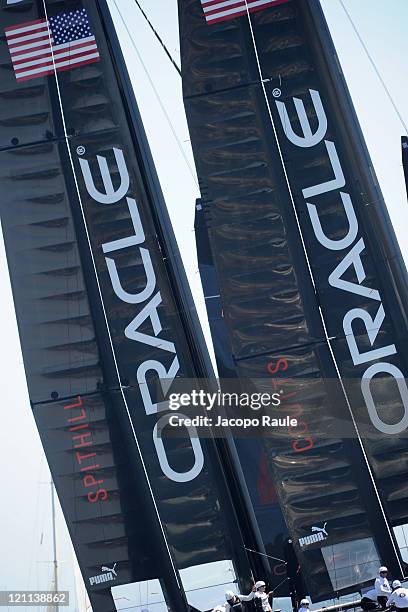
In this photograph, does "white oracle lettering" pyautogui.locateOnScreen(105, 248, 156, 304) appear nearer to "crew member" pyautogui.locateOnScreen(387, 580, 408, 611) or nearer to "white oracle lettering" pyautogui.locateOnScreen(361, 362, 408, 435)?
"white oracle lettering" pyautogui.locateOnScreen(361, 362, 408, 435)

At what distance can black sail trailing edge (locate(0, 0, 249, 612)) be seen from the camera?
1538 cm

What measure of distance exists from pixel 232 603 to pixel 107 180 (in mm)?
4859

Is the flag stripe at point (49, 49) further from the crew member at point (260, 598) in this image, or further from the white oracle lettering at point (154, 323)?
the crew member at point (260, 598)

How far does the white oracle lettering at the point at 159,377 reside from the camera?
50.5 ft

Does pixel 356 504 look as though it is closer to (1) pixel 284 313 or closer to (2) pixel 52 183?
(1) pixel 284 313

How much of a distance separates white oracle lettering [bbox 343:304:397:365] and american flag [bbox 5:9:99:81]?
4.31 meters

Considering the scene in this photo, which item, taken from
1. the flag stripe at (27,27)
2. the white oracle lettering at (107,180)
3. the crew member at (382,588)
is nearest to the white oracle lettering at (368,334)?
the crew member at (382,588)

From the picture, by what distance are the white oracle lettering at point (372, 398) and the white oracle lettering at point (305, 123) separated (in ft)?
7.82

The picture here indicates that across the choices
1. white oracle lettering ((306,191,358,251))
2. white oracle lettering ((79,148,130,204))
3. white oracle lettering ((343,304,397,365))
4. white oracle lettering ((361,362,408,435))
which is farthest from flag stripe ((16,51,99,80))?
white oracle lettering ((361,362,408,435))

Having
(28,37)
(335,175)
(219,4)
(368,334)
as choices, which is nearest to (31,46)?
(28,37)

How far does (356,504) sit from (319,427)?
85 cm

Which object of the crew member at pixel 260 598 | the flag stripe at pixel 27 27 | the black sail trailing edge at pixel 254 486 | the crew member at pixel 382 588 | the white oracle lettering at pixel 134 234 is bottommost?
the crew member at pixel 382 588

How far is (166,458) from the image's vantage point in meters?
15.4

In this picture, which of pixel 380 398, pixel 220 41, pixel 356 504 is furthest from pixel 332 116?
pixel 356 504
